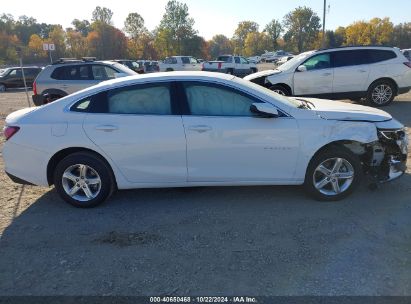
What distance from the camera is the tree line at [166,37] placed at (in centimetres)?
8119

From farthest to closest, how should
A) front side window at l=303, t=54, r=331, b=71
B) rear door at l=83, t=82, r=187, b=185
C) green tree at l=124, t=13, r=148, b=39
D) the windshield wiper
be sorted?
green tree at l=124, t=13, r=148, b=39, front side window at l=303, t=54, r=331, b=71, the windshield wiper, rear door at l=83, t=82, r=187, b=185

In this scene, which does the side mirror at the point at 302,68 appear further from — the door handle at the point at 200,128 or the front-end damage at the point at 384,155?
the door handle at the point at 200,128

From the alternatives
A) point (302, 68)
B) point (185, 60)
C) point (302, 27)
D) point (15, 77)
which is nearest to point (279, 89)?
point (302, 68)

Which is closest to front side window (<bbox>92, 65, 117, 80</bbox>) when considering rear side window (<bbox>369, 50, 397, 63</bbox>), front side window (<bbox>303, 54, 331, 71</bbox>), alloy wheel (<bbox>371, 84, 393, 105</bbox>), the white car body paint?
front side window (<bbox>303, 54, 331, 71</bbox>)

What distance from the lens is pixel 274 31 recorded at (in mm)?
117125

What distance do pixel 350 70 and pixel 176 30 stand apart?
7405 cm

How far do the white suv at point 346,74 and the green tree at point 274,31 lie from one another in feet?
360

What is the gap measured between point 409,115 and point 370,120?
6.68m

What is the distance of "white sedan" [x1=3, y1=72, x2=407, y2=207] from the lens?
4.44 m

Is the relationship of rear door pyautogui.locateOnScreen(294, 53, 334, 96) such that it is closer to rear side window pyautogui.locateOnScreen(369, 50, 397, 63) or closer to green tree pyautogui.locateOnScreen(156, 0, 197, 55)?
rear side window pyautogui.locateOnScreen(369, 50, 397, 63)

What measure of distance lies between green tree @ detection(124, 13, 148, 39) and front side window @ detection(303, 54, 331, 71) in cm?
8256

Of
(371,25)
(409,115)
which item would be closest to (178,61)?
(409,115)

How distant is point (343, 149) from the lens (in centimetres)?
455

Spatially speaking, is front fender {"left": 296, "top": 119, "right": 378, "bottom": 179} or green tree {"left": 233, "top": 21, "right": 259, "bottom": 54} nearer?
front fender {"left": 296, "top": 119, "right": 378, "bottom": 179}
